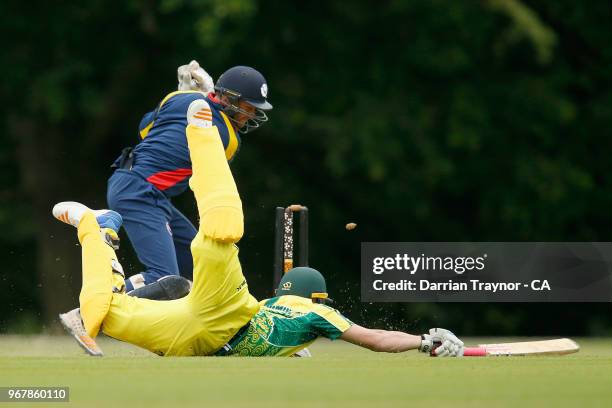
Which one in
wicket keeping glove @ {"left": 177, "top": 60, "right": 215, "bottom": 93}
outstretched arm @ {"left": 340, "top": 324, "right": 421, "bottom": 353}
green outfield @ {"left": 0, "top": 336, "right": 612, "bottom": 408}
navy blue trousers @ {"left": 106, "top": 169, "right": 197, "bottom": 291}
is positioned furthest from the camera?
wicket keeping glove @ {"left": 177, "top": 60, "right": 215, "bottom": 93}

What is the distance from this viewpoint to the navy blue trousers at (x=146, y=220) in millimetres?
10078

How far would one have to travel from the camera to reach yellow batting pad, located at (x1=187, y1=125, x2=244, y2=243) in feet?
26.7

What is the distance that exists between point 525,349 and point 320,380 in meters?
2.37

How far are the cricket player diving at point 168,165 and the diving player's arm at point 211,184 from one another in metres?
1.47

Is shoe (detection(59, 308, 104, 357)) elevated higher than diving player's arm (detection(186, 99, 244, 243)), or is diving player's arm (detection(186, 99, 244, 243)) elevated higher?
diving player's arm (detection(186, 99, 244, 243))

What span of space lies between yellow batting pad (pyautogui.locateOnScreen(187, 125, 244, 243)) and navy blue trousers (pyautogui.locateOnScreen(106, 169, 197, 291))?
73.6 inches

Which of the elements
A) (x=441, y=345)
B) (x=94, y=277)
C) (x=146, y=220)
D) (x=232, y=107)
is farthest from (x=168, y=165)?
(x=441, y=345)

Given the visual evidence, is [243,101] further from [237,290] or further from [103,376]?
[103,376]

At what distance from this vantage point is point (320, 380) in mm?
7359

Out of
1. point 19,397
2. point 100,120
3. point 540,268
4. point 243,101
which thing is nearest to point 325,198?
point 100,120

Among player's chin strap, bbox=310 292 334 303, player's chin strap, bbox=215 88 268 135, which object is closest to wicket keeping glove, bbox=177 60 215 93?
player's chin strap, bbox=215 88 268 135

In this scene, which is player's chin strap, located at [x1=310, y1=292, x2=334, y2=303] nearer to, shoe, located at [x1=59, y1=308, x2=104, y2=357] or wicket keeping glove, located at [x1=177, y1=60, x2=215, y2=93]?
shoe, located at [x1=59, y1=308, x2=104, y2=357]

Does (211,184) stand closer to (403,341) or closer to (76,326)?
(76,326)

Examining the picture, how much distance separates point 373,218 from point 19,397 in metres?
14.6
